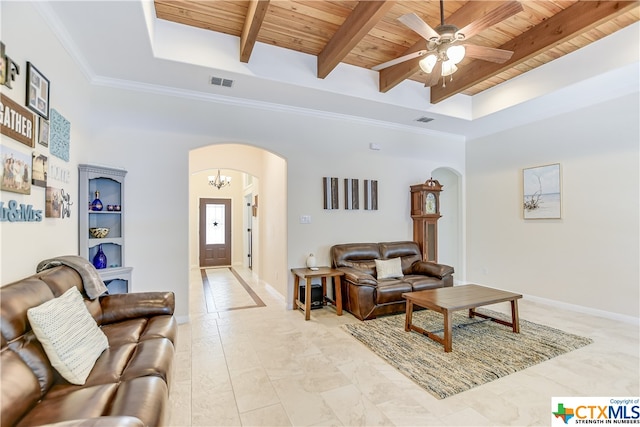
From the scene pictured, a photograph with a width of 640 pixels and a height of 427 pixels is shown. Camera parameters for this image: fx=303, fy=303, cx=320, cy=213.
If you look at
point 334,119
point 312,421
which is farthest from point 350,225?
point 312,421

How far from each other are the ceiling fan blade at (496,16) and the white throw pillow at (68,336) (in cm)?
333

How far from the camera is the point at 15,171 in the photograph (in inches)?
74.7

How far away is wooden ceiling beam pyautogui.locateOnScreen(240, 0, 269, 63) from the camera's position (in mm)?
2428

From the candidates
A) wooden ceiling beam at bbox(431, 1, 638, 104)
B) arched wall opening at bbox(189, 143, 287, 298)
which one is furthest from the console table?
wooden ceiling beam at bbox(431, 1, 638, 104)

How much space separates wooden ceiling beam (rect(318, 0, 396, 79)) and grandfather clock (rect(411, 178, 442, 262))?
265cm

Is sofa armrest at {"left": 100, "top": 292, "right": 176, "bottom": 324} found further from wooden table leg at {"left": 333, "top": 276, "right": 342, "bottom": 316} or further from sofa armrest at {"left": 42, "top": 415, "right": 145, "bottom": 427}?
wooden table leg at {"left": 333, "top": 276, "right": 342, "bottom": 316}

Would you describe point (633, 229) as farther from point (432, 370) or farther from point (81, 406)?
point (81, 406)

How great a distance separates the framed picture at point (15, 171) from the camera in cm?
178

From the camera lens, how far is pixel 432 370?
2555mm

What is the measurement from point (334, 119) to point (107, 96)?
9.33 feet

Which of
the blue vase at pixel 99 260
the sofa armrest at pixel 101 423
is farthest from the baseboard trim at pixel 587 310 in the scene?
the blue vase at pixel 99 260

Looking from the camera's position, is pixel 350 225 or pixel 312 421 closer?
pixel 312 421

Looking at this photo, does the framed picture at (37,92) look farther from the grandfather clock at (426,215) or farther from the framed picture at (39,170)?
the grandfather clock at (426,215)

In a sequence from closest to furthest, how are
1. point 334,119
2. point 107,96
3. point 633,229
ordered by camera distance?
point 107,96, point 633,229, point 334,119
